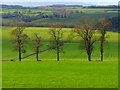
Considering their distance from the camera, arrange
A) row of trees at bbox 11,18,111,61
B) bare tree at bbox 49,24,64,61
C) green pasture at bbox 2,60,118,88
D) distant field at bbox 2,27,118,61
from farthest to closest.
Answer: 1. distant field at bbox 2,27,118,61
2. bare tree at bbox 49,24,64,61
3. row of trees at bbox 11,18,111,61
4. green pasture at bbox 2,60,118,88

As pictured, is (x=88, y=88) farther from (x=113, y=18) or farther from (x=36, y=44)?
(x=113, y=18)

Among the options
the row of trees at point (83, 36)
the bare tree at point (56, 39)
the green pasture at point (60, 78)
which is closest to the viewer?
the green pasture at point (60, 78)

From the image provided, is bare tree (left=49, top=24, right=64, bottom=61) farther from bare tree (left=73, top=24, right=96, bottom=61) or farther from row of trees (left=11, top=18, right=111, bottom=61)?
bare tree (left=73, top=24, right=96, bottom=61)

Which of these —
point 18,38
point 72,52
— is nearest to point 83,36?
point 18,38

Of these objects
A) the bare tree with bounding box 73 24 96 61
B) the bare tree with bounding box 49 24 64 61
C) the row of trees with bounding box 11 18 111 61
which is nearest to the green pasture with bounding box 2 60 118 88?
the row of trees with bounding box 11 18 111 61

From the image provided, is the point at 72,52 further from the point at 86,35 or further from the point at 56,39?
the point at 86,35

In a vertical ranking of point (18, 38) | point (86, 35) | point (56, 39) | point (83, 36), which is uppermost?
point (86, 35)

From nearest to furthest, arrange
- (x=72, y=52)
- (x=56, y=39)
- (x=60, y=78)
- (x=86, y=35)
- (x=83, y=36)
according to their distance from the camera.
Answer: (x=60, y=78) → (x=86, y=35) → (x=83, y=36) → (x=56, y=39) → (x=72, y=52)

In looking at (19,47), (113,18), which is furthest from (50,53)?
(113,18)

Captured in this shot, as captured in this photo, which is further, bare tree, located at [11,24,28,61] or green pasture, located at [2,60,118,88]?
bare tree, located at [11,24,28,61]

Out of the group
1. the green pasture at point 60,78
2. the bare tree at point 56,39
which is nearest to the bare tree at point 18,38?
the bare tree at point 56,39

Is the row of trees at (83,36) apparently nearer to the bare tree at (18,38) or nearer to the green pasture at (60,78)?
the bare tree at (18,38)

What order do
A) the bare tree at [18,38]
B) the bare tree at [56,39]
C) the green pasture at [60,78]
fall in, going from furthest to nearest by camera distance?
the bare tree at [56,39], the bare tree at [18,38], the green pasture at [60,78]

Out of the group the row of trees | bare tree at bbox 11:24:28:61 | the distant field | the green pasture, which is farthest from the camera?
the distant field
